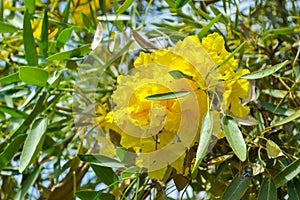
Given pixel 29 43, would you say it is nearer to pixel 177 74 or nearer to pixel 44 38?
pixel 44 38

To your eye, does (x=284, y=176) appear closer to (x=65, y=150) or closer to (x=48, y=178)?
(x=65, y=150)

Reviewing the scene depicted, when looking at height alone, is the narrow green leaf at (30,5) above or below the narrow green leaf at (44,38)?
above

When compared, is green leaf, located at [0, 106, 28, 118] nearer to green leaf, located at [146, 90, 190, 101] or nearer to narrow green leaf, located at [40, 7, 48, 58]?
narrow green leaf, located at [40, 7, 48, 58]

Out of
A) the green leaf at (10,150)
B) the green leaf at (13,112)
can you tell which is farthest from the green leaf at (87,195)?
the green leaf at (13,112)

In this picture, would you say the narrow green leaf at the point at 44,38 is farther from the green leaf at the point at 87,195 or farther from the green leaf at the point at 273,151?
the green leaf at the point at 273,151

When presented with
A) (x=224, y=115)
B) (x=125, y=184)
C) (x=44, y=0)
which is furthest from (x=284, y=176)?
(x=44, y=0)

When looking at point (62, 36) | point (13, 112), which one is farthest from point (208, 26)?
point (13, 112)

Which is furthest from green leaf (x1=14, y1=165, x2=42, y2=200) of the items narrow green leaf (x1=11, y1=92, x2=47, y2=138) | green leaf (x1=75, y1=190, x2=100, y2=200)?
green leaf (x1=75, y1=190, x2=100, y2=200)
